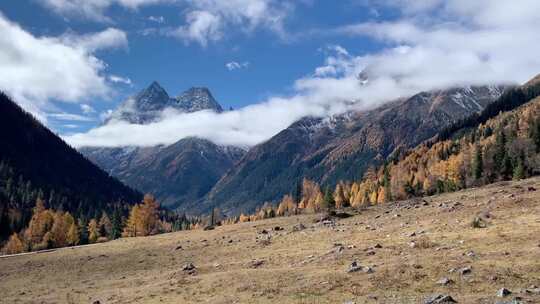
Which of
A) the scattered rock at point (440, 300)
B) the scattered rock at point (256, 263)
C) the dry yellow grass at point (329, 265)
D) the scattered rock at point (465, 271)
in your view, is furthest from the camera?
the scattered rock at point (256, 263)

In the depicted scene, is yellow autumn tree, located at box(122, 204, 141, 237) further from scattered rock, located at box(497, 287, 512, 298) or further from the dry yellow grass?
scattered rock, located at box(497, 287, 512, 298)

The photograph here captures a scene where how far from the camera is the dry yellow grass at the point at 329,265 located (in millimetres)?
28266

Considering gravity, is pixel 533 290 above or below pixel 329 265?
above

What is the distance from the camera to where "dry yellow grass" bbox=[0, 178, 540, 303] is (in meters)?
28.3

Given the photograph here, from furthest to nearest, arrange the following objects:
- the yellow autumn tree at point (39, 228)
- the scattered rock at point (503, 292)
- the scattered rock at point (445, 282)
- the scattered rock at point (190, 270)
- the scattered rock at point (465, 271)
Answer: the yellow autumn tree at point (39, 228)
the scattered rock at point (190, 270)
the scattered rock at point (465, 271)
the scattered rock at point (445, 282)
the scattered rock at point (503, 292)

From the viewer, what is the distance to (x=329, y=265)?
127 feet

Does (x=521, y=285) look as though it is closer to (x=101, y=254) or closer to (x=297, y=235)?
(x=297, y=235)

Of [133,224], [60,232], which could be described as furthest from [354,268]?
[60,232]

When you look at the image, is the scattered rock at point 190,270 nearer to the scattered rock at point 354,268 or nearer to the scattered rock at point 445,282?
the scattered rock at point 354,268

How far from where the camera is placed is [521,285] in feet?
82.4

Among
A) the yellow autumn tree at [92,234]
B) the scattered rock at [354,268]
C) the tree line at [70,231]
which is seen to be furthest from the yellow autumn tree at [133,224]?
the scattered rock at [354,268]

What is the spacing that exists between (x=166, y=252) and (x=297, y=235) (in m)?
20.8

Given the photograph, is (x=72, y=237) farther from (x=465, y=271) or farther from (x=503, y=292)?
(x=503, y=292)

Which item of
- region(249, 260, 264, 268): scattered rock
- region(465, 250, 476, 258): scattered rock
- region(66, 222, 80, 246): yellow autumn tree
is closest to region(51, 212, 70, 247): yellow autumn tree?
region(66, 222, 80, 246): yellow autumn tree
